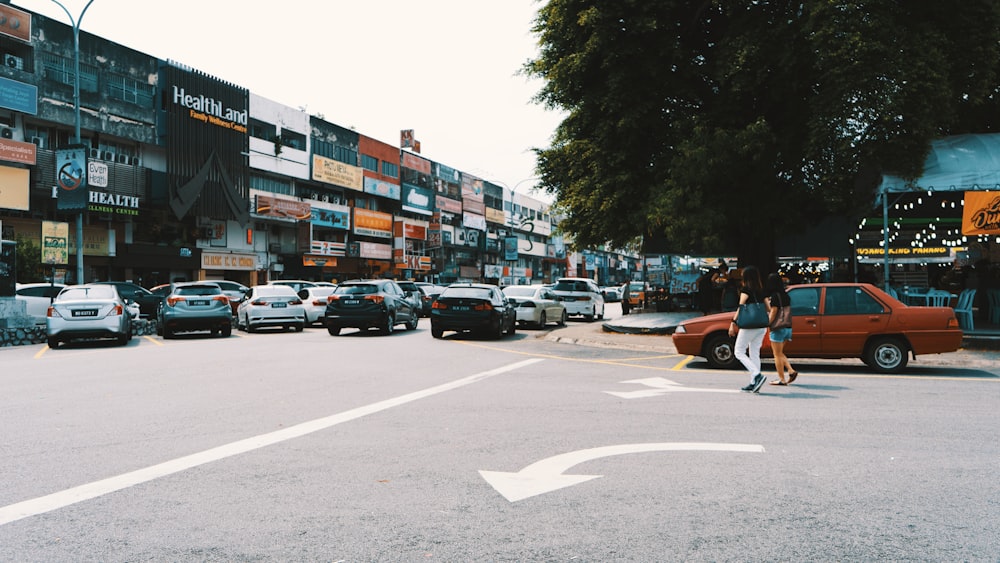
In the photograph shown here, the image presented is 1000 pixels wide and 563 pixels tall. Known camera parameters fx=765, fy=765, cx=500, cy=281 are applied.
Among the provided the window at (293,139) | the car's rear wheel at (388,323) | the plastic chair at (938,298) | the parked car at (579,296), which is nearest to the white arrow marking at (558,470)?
the plastic chair at (938,298)

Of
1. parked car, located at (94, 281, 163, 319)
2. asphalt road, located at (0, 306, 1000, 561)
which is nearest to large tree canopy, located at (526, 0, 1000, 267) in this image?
asphalt road, located at (0, 306, 1000, 561)

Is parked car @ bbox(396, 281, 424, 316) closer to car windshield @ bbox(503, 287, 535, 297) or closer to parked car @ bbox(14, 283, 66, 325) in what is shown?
car windshield @ bbox(503, 287, 535, 297)

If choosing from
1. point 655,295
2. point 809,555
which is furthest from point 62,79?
point 809,555

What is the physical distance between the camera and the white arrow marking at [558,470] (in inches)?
197

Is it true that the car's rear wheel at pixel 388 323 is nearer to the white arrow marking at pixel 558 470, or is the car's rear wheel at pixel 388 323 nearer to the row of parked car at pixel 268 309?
the row of parked car at pixel 268 309

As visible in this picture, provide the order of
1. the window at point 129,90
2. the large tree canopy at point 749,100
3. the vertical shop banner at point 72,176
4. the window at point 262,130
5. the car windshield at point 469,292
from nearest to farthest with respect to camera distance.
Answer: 1. the large tree canopy at point 749,100
2. the car windshield at point 469,292
3. the vertical shop banner at point 72,176
4. the window at point 129,90
5. the window at point 262,130

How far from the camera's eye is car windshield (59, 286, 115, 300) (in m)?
18.2

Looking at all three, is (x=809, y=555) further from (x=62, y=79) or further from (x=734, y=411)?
(x=62, y=79)

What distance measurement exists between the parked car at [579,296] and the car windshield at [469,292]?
10090 mm

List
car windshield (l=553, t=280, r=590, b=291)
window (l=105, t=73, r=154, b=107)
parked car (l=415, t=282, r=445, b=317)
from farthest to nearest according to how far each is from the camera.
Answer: window (l=105, t=73, r=154, b=107), parked car (l=415, t=282, r=445, b=317), car windshield (l=553, t=280, r=590, b=291)

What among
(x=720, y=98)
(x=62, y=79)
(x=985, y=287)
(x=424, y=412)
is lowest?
(x=424, y=412)

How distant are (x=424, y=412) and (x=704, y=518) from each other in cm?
432

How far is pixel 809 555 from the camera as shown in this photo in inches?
147

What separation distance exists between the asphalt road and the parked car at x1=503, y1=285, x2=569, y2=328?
1409 centimetres
